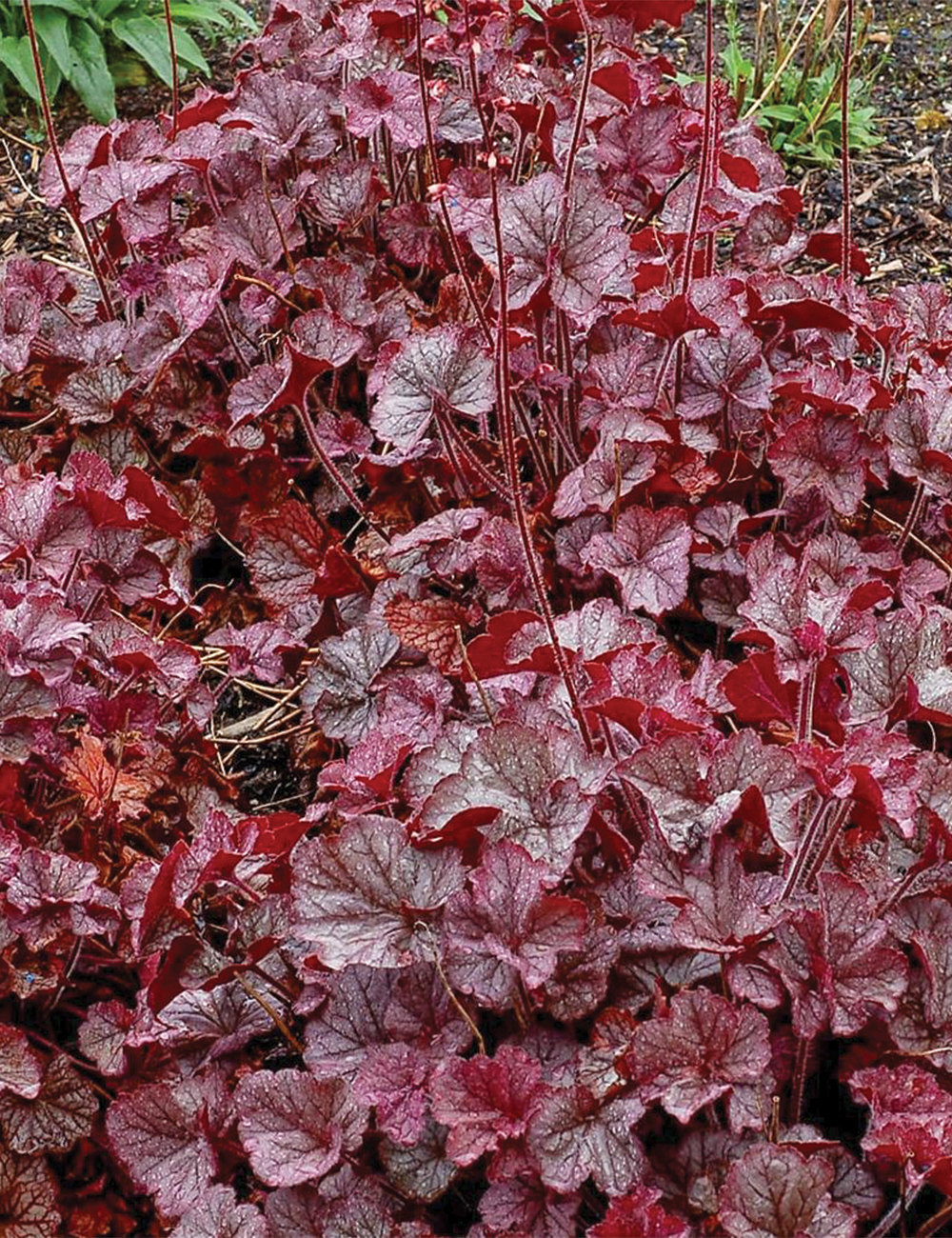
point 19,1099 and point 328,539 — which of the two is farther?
point 328,539

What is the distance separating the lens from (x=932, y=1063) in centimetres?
165

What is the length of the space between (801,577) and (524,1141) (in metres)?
0.80

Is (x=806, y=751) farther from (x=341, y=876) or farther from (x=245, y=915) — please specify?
(x=245, y=915)

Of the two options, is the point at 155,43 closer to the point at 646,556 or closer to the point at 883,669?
the point at 646,556

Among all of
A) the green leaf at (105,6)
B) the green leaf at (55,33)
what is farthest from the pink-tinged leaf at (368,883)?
the green leaf at (105,6)

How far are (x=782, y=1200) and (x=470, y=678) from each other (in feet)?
3.04

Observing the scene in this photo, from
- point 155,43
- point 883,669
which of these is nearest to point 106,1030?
point 883,669

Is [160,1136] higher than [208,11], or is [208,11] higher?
[208,11]

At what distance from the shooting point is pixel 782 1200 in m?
1.44

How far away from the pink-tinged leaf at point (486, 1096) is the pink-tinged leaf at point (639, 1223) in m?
0.14

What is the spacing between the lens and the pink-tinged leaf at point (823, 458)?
2262 millimetres

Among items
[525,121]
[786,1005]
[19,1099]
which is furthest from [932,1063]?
[525,121]

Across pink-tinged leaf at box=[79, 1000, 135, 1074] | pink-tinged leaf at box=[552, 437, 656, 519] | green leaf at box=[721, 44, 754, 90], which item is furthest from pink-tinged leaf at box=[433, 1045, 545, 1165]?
green leaf at box=[721, 44, 754, 90]

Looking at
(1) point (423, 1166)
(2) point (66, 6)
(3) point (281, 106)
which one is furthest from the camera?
(2) point (66, 6)
